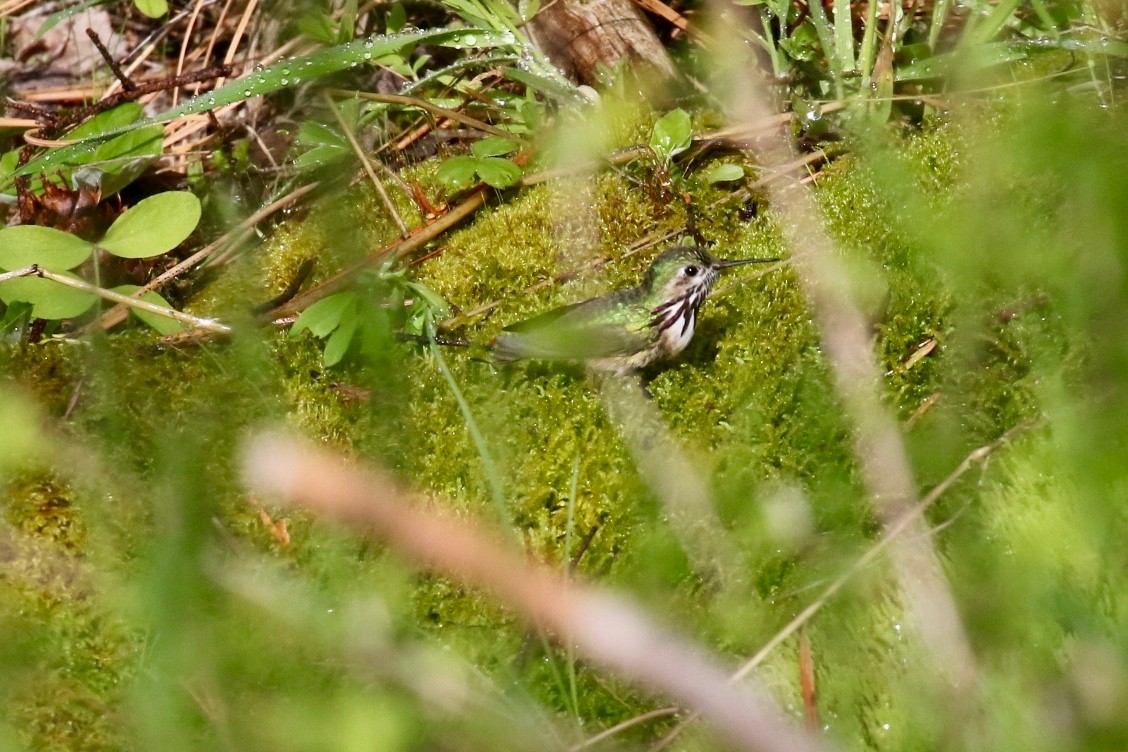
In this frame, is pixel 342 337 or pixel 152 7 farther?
pixel 152 7

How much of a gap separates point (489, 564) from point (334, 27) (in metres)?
2.20

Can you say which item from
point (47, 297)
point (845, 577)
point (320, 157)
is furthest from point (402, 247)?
point (845, 577)

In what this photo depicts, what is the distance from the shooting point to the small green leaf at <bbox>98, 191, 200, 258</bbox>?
2900mm

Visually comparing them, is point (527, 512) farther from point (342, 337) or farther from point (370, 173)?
point (370, 173)

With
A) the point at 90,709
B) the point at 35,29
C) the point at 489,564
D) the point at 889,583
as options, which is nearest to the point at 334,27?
the point at 35,29

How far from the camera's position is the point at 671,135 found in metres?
3.02

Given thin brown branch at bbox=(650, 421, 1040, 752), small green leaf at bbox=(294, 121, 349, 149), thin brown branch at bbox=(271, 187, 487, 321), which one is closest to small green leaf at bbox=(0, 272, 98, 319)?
thin brown branch at bbox=(271, 187, 487, 321)

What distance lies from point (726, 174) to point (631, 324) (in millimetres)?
760

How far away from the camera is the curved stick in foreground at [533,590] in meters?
1.81

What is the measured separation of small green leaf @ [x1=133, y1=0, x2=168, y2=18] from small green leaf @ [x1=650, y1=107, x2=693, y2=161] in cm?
216

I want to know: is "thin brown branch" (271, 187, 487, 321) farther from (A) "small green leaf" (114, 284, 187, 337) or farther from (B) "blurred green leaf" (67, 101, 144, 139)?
(B) "blurred green leaf" (67, 101, 144, 139)

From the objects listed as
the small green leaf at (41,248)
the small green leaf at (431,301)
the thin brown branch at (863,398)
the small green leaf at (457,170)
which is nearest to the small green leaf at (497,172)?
the small green leaf at (457,170)

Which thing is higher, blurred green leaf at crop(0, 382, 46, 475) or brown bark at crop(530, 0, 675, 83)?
brown bark at crop(530, 0, 675, 83)

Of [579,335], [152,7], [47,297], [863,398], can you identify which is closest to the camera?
[863,398]
